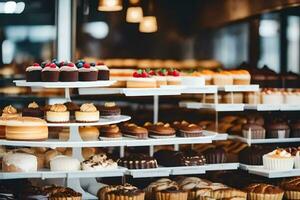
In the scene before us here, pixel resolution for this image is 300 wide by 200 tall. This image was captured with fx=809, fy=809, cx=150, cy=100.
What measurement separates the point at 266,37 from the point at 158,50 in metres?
1.60

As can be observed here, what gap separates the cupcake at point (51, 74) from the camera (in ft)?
26.8

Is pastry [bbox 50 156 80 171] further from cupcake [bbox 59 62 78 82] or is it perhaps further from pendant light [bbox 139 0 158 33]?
pendant light [bbox 139 0 158 33]

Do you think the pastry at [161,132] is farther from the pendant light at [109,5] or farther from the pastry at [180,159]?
the pendant light at [109,5]

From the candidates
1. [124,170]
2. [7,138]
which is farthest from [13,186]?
[124,170]

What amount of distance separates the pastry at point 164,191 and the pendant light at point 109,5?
2.88 metres

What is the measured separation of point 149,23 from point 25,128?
356cm

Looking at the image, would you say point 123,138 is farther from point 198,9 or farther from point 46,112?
point 198,9

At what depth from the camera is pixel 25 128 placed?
8.10 meters

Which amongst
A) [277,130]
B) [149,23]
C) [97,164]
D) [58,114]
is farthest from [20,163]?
[149,23]

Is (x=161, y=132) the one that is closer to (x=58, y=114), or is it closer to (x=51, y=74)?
(x=58, y=114)

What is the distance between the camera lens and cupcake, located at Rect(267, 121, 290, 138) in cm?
984

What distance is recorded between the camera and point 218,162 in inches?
370

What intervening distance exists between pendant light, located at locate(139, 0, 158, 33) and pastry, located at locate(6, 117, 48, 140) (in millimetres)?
3329

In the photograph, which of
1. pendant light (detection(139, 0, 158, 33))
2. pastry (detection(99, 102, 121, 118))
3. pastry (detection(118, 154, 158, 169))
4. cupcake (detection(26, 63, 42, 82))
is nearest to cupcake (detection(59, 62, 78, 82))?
cupcake (detection(26, 63, 42, 82))
